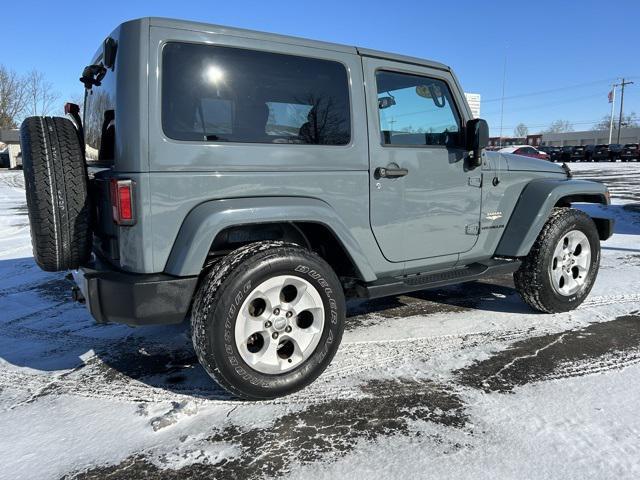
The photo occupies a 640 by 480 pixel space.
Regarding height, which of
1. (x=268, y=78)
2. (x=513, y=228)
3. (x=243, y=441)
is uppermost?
(x=268, y=78)

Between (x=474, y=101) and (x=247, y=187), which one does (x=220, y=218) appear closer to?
(x=247, y=187)

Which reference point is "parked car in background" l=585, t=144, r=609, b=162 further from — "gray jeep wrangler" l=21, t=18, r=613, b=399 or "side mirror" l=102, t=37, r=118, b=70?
"side mirror" l=102, t=37, r=118, b=70

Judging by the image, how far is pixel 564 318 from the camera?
13.7 feet

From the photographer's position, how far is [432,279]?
362cm

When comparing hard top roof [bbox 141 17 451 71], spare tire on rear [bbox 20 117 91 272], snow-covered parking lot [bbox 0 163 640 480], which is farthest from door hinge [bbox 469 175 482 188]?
spare tire on rear [bbox 20 117 91 272]

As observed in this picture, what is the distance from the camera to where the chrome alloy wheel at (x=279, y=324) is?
2.77 metres

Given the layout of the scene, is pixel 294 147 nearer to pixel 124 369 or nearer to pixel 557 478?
pixel 124 369

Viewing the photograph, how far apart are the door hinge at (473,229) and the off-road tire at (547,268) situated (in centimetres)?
59

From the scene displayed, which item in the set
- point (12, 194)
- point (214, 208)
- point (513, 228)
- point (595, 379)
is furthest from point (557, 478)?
point (12, 194)

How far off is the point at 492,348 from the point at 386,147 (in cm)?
162

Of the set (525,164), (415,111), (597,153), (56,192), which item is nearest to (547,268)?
(525,164)

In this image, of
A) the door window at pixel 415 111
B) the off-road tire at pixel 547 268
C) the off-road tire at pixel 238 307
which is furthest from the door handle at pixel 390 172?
the off-road tire at pixel 547 268

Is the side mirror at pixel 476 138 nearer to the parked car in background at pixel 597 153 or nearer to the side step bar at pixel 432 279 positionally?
the side step bar at pixel 432 279

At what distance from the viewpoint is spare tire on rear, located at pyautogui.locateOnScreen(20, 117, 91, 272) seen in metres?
2.64
